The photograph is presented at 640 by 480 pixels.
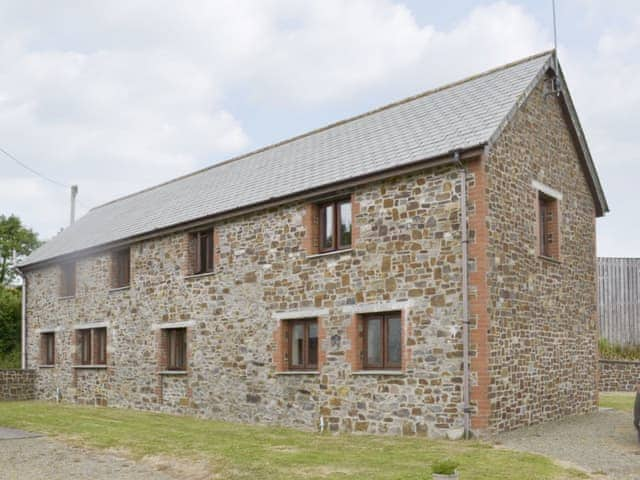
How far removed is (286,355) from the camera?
1744cm

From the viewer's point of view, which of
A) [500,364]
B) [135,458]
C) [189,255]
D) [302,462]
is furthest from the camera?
[189,255]

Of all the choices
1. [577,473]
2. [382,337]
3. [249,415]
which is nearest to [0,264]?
[249,415]

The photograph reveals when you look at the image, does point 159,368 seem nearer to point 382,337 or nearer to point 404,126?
point 382,337

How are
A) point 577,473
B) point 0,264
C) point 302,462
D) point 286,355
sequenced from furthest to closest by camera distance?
1. point 0,264
2. point 286,355
3. point 302,462
4. point 577,473

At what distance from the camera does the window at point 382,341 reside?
594 inches

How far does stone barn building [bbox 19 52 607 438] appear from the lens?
14078 millimetres

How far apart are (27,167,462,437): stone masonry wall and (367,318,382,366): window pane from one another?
0.33 m

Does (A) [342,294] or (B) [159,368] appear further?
(B) [159,368]

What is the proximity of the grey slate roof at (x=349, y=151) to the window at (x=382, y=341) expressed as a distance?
10.0ft

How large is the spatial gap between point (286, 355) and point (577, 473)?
27.0 ft

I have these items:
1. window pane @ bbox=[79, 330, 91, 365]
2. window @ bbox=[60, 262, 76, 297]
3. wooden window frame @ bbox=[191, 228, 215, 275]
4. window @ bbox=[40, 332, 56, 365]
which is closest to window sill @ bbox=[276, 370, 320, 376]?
wooden window frame @ bbox=[191, 228, 215, 275]

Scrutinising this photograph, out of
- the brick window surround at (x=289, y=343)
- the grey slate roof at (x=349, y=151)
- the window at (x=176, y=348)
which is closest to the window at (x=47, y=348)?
the grey slate roof at (x=349, y=151)

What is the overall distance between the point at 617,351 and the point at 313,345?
14.1 meters

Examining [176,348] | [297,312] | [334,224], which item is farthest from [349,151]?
[176,348]
